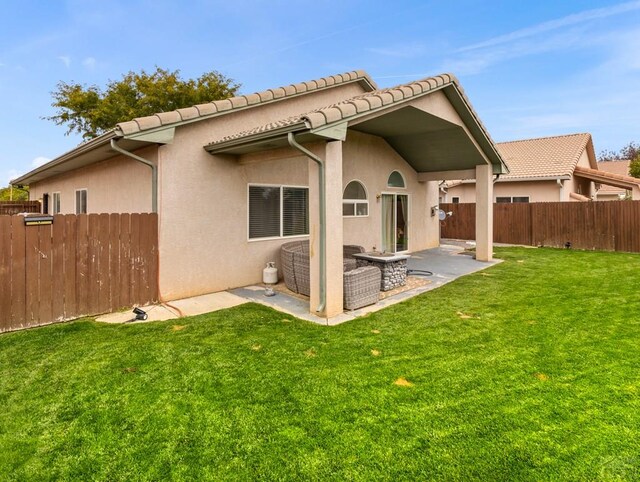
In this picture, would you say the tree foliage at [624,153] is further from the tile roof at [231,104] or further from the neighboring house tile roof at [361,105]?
the neighboring house tile roof at [361,105]

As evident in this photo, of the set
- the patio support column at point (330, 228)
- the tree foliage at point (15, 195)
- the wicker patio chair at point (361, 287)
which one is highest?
the tree foliage at point (15, 195)

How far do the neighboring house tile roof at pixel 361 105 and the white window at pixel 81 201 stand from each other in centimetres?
658

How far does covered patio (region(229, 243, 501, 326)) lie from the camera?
6.87 meters

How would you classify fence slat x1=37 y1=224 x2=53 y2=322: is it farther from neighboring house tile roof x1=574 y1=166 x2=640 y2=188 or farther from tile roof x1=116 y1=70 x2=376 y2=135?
neighboring house tile roof x1=574 y1=166 x2=640 y2=188

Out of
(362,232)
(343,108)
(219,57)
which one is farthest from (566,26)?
(219,57)

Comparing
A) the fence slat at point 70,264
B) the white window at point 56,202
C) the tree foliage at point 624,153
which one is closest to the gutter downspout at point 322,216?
the fence slat at point 70,264

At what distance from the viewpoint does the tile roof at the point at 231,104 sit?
6757 mm

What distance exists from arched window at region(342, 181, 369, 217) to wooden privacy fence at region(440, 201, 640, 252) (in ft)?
31.2

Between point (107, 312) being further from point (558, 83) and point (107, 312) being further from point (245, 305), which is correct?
point (558, 83)

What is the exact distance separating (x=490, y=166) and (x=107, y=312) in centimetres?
1190

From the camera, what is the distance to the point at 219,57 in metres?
26.3

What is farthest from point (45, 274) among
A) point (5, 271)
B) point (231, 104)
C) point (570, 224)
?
point (570, 224)

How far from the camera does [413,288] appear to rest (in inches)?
348

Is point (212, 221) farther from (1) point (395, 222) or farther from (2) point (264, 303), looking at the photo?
(1) point (395, 222)
